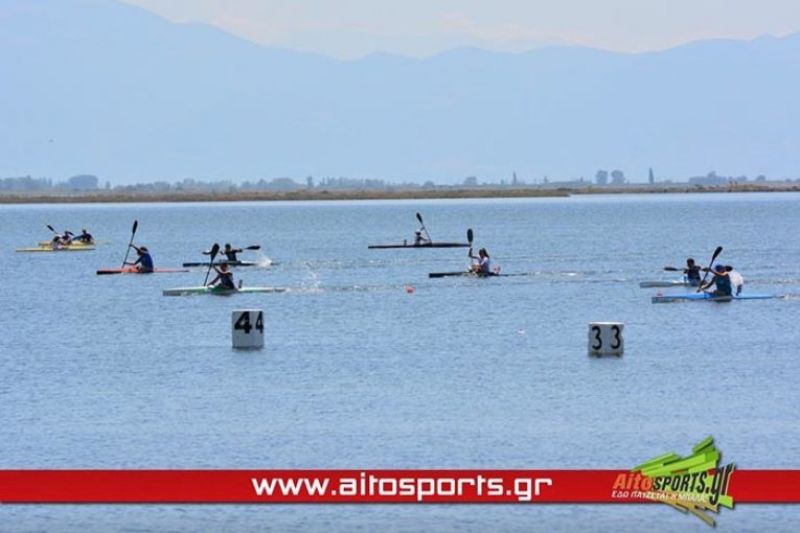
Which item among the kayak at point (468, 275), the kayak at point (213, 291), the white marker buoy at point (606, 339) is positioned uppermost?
the white marker buoy at point (606, 339)

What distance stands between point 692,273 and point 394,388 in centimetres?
2880

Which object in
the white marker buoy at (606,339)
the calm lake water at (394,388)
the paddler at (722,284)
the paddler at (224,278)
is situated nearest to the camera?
the calm lake water at (394,388)

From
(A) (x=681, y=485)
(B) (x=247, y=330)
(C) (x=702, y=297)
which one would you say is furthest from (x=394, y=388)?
(C) (x=702, y=297)

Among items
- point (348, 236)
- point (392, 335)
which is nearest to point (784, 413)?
point (392, 335)

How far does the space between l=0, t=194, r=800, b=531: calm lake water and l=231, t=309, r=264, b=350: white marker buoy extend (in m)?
0.54

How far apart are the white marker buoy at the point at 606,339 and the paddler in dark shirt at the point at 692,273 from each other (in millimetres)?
18221

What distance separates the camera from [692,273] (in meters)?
70.2

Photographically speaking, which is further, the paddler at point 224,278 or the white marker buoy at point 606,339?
the paddler at point 224,278

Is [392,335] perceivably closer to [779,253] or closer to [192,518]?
[192,518]

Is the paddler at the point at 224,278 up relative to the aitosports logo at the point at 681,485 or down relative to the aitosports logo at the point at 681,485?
down

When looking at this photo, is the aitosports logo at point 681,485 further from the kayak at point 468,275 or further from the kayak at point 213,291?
the kayak at point 468,275

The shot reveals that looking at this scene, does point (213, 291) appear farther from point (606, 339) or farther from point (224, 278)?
point (606, 339)

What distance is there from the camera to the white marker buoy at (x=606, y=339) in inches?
1959

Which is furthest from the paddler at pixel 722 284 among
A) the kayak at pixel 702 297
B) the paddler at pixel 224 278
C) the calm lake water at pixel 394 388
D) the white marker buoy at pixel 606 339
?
the paddler at pixel 224 278
